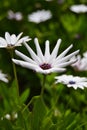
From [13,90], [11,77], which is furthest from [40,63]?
[11,77]

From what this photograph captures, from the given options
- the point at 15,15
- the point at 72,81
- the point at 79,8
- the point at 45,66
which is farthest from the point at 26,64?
the point at 79,8

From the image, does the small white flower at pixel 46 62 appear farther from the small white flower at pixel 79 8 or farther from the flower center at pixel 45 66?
the small white flower at pixel 79 8

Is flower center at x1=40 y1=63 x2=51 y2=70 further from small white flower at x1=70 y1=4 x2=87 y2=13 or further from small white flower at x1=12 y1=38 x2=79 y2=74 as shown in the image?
small white flower at x1=70 y1=4 x2=87 y2=13

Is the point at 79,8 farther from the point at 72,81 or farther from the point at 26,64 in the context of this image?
the point at 26,64

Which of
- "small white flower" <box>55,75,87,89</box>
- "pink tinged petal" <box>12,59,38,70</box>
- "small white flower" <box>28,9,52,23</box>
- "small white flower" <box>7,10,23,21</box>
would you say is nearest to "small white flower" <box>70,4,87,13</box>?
"small white flower" <box>28,9,52,23</box>

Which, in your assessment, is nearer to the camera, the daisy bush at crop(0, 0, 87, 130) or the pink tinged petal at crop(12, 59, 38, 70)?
the pink tinged petal at crop(12, 59, 38, 70)

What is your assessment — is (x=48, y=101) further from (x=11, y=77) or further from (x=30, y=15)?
(x=30, y=15)

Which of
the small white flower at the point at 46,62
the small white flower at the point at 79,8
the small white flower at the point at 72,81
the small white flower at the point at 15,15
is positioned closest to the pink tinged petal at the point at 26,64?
the small white flower at the point at 46,62
